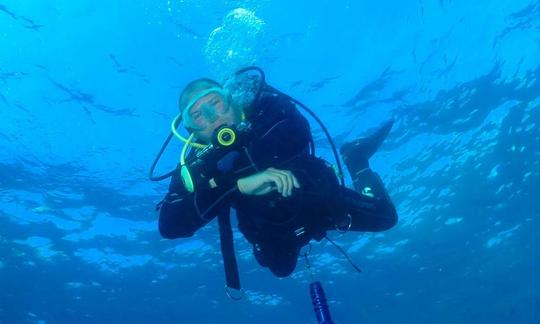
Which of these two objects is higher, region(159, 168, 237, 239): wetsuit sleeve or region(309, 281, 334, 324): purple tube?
region(159, 168, 237, 239): wetsuit sleeve

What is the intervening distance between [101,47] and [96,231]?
11.9 metres

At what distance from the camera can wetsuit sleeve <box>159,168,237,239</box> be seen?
4352 millimetres

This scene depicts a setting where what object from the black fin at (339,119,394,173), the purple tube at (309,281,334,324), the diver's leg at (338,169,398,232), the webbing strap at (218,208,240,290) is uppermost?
the black fin at (339,119,394,173)

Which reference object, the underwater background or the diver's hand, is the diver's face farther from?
the underwater background

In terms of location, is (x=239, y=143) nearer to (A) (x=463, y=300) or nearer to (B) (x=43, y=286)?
(B) (x=43, y=286)

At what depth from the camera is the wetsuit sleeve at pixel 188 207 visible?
14.3 feet

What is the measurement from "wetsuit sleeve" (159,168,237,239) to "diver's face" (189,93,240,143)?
56cm

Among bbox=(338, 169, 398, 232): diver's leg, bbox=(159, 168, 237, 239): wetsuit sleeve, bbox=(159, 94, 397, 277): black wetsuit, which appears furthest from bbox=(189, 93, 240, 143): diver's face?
bbox=(338, 169, 398, 232): diver's leg

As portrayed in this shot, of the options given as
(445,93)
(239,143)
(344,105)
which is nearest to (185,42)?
(344,105)

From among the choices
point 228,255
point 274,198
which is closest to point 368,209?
point 274,198

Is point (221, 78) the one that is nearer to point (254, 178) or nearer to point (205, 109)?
point (205, 109)

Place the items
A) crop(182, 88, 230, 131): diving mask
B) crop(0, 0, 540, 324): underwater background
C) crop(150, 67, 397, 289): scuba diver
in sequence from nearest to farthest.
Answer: crop(150, 67, 397, 289): scuba diver, crop(182, 88, 230, 131): diving mask, crop(0, 0, 540, 324): underwater background

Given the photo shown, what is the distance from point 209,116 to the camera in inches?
191

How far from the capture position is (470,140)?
1766 centimetres
